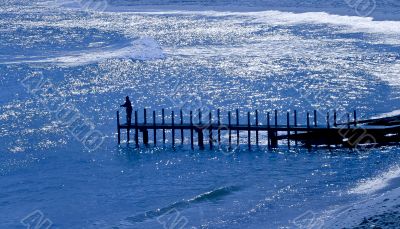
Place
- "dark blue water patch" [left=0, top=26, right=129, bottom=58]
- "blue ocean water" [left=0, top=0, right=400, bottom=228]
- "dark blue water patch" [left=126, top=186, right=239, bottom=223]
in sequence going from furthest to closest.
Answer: "dark blue water patch" [left=0, top=26, right=129, bottom=58] < "blue ocean water" [left=0, top=0, right=400, bottom=228] < "dark blue water patch" [left=126, top=186, right=239, bottom=223]

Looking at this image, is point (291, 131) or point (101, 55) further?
point (101, 55)

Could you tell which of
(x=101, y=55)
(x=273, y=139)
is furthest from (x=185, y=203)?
(x=101, y=55)

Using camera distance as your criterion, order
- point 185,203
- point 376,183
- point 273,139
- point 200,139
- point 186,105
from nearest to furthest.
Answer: point 185,203, point 376,183, point 273,139, point 200,139, point 186,105

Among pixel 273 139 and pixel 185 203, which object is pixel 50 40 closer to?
pixel 273 139

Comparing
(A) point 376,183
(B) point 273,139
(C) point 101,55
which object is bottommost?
(A) point 376,183

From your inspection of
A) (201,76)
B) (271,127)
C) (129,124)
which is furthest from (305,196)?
(201,76)

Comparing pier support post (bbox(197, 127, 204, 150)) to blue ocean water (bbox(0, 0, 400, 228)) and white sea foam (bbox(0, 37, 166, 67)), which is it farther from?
white sea foam (bbox(0, 37, 166, 67))

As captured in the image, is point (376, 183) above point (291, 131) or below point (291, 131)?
below

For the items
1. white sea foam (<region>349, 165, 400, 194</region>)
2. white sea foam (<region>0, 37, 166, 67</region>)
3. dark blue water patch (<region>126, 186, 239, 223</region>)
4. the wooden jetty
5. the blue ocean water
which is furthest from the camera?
white sea foam (<region>0, 37, 166, 67</region>)

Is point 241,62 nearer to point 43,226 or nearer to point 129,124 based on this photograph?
point 129,124

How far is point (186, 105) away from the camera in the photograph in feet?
118

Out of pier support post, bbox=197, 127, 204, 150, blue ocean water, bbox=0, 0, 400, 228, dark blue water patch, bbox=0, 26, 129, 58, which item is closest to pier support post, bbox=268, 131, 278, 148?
blue ocean water, bbox=0, 0, 400, 228

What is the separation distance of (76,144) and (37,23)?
4119 centimetres

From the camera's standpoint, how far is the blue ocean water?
23422 millimetres
